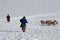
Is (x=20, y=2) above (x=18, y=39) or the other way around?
above

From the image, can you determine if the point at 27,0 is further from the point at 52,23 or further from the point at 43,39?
the point at 43,39

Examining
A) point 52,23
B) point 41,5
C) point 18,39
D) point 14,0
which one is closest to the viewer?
point 18,39

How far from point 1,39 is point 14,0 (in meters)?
105

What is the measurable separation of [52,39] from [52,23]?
9979mm

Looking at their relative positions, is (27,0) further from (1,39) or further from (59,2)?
(1,39)

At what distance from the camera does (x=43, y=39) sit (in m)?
12.5

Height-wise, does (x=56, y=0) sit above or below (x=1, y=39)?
above

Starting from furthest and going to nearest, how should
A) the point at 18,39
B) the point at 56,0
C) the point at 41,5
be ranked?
the point at 56,0
the point at 41,5
the point at 18,39

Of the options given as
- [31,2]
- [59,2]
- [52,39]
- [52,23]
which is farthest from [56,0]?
[52,39]

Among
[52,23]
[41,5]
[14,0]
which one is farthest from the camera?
[14,0]

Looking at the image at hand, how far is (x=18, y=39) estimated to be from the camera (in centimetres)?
1248

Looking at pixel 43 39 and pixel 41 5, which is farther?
pixel 41 5

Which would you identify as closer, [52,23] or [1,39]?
[1,39]

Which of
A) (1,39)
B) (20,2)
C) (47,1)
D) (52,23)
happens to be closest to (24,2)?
(20,2)
